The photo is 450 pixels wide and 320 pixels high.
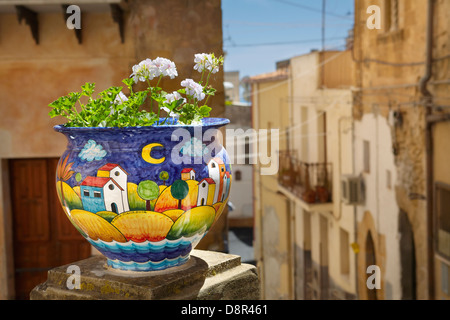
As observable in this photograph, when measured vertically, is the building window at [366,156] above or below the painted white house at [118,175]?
below

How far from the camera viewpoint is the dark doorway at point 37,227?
22.4 feet

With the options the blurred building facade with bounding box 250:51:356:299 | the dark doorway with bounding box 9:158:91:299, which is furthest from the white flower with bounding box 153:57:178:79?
the blurred building facade with bounding box 250:51:356:299

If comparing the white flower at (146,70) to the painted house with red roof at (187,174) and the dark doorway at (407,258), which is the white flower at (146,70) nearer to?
the painted house with red roof at (187,174)

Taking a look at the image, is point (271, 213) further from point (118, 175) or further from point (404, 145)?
point (118, 175)

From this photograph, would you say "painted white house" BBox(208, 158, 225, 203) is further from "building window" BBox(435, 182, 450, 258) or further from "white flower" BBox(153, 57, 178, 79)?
"building window" BBox(435, 182, 450, 258)

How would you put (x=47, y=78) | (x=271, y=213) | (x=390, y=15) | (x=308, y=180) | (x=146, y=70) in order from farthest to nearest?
1. (x=271, y=213)
2. (x=308, y=180)
3. (x=390, y=15)
4. (x=47, y=78)
5. (x=146, y=70)

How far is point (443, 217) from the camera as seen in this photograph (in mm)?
7777

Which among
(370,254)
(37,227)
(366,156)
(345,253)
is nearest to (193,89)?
(37,227)

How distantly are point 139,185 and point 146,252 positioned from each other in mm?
281

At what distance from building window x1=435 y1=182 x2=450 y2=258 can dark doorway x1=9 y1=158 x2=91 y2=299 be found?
154 inches

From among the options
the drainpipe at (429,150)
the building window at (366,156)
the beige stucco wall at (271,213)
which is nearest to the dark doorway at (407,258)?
the drainpipe at (429,150)

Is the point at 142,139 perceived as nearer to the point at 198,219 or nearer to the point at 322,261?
the point at 198,219
